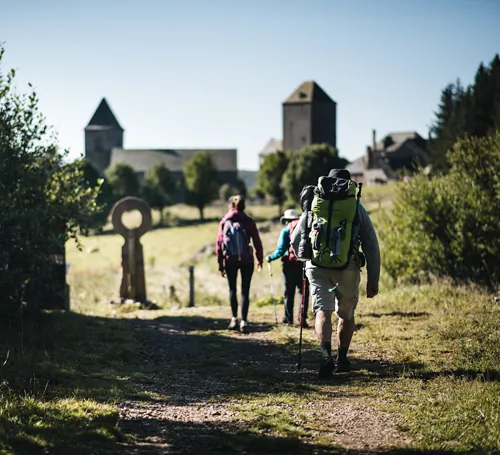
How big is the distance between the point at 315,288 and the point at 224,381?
135 centimetres

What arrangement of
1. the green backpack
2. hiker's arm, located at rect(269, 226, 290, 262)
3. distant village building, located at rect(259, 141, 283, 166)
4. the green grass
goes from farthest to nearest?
distant village building, located at rect(259, 141, 283, 166) → hiker's arm, located at rect(269, 226, 290, 262) → the green backpack → the green grass

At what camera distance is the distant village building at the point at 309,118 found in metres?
127

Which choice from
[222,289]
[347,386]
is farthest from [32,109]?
[222,289]

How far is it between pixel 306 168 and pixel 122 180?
28.3 meters

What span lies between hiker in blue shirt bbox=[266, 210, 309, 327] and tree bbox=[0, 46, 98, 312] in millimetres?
3785

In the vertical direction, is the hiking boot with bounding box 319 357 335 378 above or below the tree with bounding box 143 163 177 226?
below

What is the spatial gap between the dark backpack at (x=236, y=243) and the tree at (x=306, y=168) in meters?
65.9

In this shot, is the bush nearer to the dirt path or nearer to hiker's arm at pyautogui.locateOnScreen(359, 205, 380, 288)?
the dirt path

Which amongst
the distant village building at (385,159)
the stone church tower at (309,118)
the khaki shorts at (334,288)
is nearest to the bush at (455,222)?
the khaki shorts at (334,288)

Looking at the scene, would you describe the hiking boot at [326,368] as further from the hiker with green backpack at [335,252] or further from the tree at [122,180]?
the tree at [122,180]

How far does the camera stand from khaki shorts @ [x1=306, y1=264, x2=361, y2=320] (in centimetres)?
743

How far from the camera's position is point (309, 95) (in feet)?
424

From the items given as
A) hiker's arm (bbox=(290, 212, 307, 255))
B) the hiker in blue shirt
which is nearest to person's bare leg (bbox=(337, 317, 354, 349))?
hiker's arm (bbox=(290, 212, 307, 255))

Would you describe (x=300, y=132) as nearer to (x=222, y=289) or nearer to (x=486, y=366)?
(x=222, y=289)
